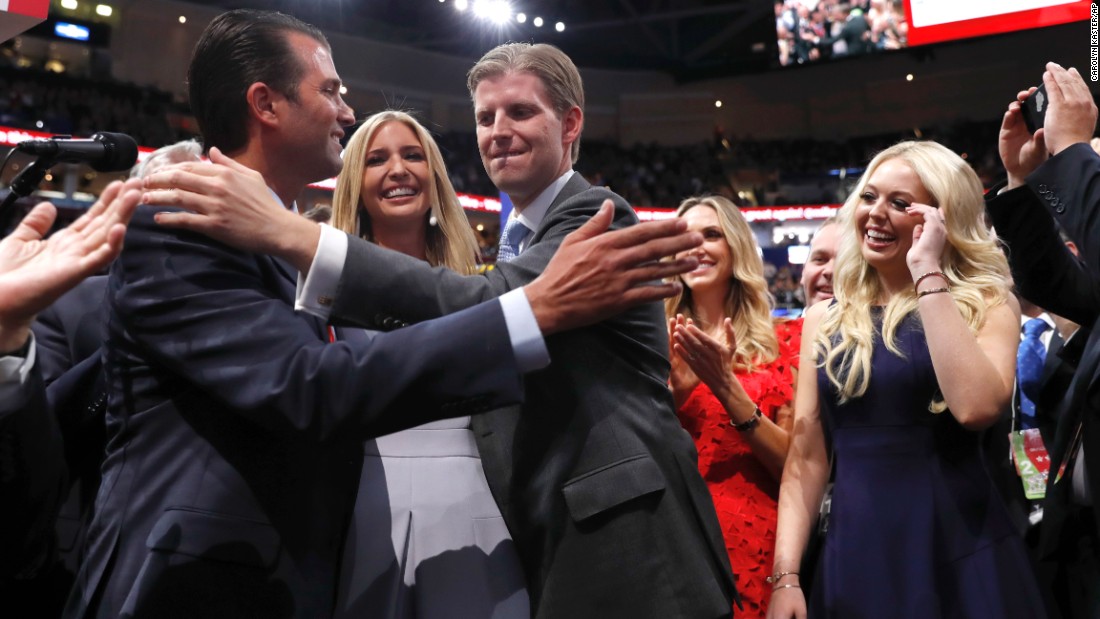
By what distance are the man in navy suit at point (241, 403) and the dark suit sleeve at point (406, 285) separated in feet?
0.25

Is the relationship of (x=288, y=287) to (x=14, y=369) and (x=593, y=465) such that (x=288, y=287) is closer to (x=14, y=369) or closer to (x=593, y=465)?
(x=14, y=369)

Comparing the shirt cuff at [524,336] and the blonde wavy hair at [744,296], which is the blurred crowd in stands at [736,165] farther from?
the shirt cuff at [524,336]

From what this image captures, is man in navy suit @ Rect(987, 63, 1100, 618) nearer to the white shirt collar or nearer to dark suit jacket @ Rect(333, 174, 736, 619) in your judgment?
dark suit jacket @ Rect(333, 174, 736, 619)

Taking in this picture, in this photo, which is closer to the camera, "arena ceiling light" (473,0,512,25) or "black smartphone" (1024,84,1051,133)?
"black smartphone" (1024,84,1051,133)

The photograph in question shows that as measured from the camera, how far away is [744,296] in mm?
3104

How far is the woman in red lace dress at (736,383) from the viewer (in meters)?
2.44

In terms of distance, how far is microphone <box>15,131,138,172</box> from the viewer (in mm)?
1785

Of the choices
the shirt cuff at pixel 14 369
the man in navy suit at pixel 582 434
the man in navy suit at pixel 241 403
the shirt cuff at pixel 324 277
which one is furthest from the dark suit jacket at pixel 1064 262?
the shirt cuff at pixel 14 369

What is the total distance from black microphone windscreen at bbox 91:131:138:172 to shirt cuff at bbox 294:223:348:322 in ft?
2.02

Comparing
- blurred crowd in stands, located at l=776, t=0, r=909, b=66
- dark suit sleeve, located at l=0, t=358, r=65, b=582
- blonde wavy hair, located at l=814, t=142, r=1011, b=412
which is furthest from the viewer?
blurred crowd in stands, located at l=776, t=0, r=909, b=66

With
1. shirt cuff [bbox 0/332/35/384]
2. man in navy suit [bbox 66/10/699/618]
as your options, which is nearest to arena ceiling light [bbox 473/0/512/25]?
man in navy suit [bbox 66/10/699/618]

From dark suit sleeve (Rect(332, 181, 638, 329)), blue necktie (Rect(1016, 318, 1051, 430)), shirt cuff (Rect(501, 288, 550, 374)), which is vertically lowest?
blue necktie (Rect(1016, 318, 1051, 430))

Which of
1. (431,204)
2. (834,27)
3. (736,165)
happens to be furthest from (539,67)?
(736,165)

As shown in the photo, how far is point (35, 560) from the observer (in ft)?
5.01
